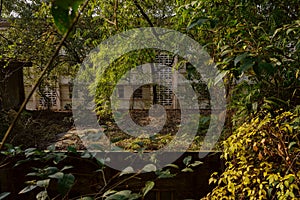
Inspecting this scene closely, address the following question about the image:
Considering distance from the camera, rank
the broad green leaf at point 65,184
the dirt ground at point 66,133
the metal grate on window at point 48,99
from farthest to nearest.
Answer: the metal grate on window at point 48,99
the dirt ground at point 66,133
the broad green leaf at point 65,184

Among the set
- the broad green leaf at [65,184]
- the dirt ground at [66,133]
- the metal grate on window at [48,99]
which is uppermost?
the metal grate on window at [48,99]

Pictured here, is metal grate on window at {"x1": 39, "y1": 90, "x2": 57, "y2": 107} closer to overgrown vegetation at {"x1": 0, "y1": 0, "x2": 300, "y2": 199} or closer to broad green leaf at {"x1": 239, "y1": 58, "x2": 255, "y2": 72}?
overgrown vegetation at {"x1": 0, "y1": 0, "x2": 300, "y2": 199}

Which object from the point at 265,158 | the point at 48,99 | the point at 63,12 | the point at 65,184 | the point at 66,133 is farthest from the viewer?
the point at 48,99

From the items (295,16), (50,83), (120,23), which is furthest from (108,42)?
(50,83)

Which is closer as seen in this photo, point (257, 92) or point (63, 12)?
point (63, 12)

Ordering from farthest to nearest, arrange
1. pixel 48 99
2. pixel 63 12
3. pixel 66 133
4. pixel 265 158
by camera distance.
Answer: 1. pixel 48 99
2. pixel 66 133
3. pixel 265 158
4. pixel 63 12

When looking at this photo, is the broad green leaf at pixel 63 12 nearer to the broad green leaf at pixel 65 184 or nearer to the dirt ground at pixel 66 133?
the broad green leaf at pixel 65 184

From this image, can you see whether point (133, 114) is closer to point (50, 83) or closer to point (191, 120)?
point (191, 120)

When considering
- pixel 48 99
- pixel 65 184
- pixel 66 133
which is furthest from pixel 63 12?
pixel 48 99

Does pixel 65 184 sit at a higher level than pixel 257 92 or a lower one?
lower

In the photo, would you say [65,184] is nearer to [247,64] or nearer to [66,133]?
[247,64]

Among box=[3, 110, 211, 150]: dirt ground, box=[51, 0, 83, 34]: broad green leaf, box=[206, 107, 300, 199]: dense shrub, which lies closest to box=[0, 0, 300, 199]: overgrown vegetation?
box=[206, 107, 300, 199]: dense shrub

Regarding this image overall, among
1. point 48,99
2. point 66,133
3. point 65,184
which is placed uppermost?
point 48,99

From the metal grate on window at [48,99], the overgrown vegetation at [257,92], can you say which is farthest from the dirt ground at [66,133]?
the metal grate on window at [48,99]
